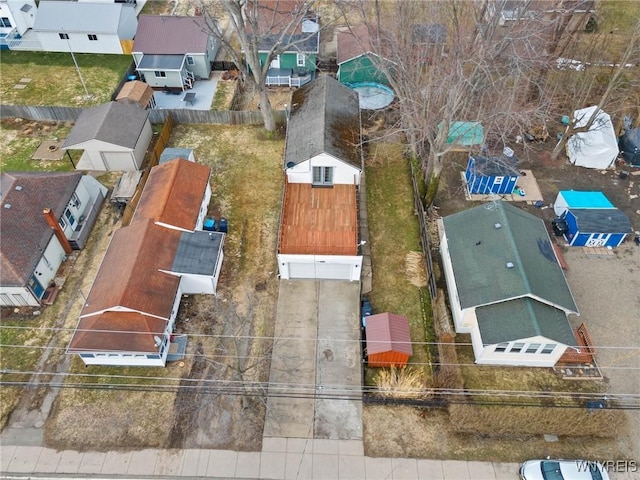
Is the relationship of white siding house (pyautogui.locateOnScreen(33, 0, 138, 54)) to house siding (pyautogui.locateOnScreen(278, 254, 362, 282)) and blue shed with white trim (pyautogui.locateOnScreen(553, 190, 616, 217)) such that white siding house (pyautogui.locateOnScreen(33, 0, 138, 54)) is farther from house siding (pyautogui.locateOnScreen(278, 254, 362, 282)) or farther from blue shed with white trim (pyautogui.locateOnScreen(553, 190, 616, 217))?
blue shed with white trim (pyautogui.locateOnScreen(553, 190, 616, 217))

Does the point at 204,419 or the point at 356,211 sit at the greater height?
the point at 356,211

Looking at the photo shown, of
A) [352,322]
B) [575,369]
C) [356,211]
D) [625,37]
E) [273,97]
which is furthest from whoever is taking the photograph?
[625,37]

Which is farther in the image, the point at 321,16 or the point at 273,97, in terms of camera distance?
the point at 321,16

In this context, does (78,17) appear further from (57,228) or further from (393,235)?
(393,235)

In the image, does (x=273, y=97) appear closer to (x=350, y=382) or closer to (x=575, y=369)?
(x=350, y=382)

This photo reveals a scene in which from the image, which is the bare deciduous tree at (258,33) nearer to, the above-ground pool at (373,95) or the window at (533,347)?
the above-ground pool at (373,95)

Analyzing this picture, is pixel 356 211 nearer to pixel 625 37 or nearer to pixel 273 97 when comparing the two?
pixel 273 97

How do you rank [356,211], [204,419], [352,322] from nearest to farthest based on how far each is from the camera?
[204,419] < [352,322] < [356,211]

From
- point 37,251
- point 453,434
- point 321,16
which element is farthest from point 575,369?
point 321,16
